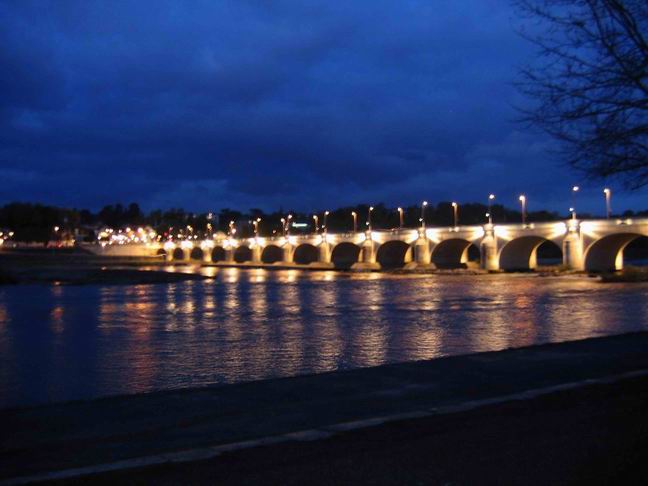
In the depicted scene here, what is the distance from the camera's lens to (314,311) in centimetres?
3250

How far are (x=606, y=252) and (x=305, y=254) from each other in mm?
71597

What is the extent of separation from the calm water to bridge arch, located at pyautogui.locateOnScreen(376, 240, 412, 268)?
69263 millimetres

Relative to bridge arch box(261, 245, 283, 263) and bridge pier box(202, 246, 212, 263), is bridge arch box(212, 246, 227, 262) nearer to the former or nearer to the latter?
bridge pier box(202, 246, 212, 263)

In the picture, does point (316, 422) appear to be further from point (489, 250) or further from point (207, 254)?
point (207, 254)

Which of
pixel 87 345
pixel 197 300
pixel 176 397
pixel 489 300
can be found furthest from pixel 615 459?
pixel 197 300

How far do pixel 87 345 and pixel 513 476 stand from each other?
1611 centimetres

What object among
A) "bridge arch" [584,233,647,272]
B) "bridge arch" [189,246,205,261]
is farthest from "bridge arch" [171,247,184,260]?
"bridge arch" [584,233,647,272]

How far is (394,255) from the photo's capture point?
115 meters

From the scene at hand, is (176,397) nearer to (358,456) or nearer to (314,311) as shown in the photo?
(358,456)

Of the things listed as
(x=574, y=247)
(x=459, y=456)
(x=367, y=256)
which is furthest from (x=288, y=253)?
(x=459, y=456)

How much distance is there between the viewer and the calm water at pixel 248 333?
14.4 m

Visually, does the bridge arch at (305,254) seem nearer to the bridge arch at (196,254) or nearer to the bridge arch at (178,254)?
the bridge arch at (196,254)

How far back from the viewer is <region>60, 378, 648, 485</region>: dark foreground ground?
6.13m

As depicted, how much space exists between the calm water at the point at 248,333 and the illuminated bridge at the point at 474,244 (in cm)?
2891
